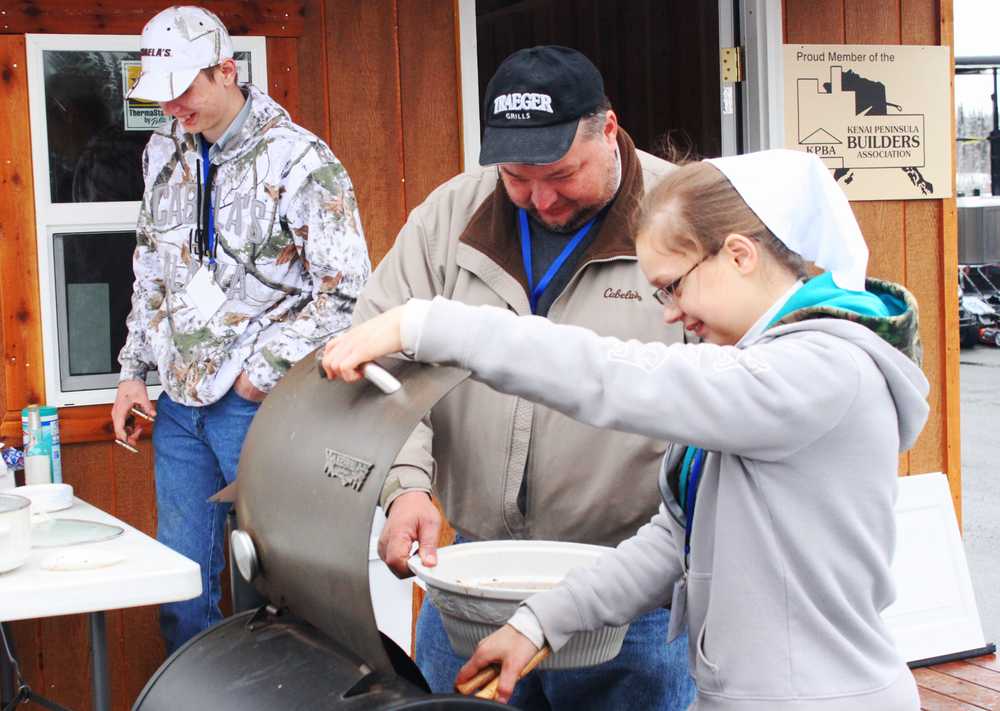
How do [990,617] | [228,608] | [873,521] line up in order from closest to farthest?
[873,521], [228,608], [990,617]

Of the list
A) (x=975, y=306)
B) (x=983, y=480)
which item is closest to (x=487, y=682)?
(x=983, y=480)

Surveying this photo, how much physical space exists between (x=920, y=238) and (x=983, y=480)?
4305 mm

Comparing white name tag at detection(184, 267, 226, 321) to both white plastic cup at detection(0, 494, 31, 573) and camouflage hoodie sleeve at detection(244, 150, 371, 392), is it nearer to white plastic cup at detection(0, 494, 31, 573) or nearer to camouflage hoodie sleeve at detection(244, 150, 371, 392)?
camouflage hoodie sleeve at detection(244, 150, 371, 392)

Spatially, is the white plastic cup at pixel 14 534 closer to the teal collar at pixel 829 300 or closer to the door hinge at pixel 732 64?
the teal collar at pixel 829 300

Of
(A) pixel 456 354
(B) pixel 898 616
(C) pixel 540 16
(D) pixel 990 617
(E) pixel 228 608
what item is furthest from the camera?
(C) pixel 540 16

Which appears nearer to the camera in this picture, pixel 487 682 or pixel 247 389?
pixel 487 682

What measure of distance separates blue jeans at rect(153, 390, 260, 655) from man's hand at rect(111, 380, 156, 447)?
0.04 m

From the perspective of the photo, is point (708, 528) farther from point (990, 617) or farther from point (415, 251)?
point (990, 617)

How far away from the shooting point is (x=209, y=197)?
3.15m

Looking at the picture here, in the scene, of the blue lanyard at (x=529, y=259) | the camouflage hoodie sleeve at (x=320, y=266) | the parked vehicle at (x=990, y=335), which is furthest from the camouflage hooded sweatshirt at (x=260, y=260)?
the parked vehicle at (x=990, y=335)

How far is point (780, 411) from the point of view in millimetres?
1310

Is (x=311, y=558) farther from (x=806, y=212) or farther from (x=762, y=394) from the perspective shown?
(x=806, y=212)

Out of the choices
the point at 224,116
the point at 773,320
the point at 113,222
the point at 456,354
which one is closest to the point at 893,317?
the point at 773,320

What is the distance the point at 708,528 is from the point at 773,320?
26 cm
